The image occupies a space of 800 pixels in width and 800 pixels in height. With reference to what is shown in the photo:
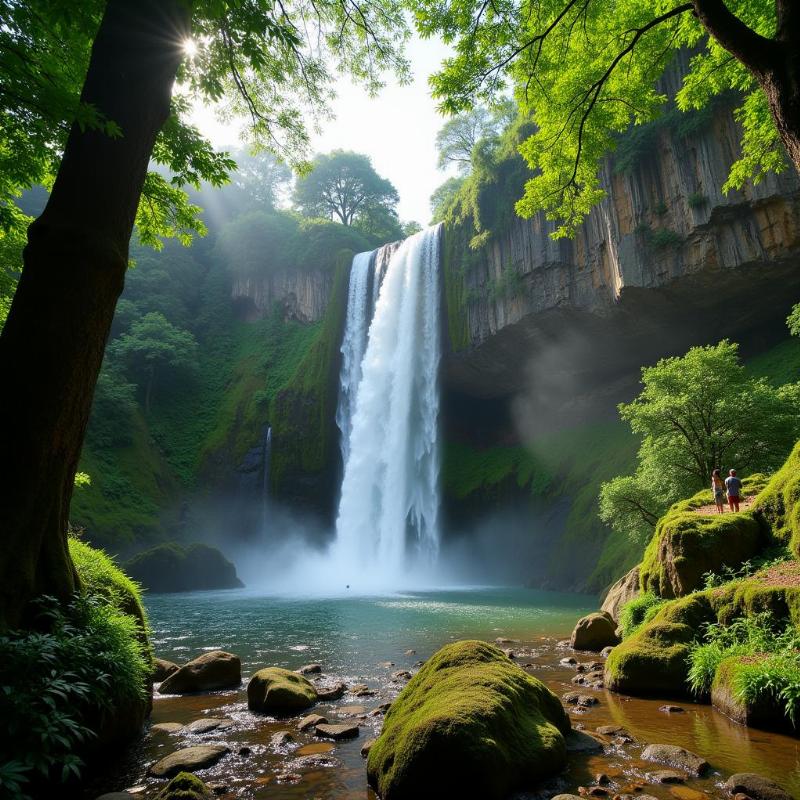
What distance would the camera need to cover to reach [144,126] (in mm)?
4598

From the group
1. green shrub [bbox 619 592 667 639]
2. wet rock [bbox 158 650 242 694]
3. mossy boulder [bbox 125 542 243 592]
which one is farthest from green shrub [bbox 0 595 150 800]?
mossy boulder [bbox 125 542 243 592]

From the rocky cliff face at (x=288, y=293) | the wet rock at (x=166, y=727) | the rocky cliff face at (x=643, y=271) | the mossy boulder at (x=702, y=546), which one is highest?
the rocky cliff face at (x=288, y=293)

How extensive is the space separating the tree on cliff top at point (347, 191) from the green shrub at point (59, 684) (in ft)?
160

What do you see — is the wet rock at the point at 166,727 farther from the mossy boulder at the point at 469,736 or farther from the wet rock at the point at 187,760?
the mossy boulder at the point at 469,736

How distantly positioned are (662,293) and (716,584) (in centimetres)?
1625

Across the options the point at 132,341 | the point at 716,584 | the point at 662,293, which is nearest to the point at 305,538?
the point at 132,341

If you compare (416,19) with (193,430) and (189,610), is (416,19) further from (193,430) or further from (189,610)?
(193,430)

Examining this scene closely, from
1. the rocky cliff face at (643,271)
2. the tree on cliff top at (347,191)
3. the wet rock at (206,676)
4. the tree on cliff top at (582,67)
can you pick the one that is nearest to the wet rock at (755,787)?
the wet rock at (206,676)

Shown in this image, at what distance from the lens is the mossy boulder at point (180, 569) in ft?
74.1

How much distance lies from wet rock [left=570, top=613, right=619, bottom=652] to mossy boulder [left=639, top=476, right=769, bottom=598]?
1.14 metres

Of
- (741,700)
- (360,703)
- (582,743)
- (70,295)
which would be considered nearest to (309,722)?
(360,703)

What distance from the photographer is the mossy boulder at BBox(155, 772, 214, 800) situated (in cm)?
361

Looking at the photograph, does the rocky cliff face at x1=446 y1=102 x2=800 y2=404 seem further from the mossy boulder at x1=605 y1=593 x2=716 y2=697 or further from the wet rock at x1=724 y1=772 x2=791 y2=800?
the wet rock at x1=724 y1=772 x2=791 y2=800

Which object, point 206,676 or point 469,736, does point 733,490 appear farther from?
point 206,676
